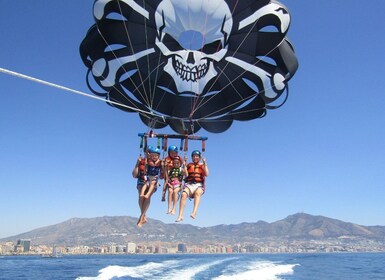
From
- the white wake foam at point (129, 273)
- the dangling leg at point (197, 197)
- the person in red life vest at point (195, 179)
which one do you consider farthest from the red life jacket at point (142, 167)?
the white wake foam at point (129, 273)

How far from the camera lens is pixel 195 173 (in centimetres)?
953

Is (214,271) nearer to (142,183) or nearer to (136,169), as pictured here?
(142,183)

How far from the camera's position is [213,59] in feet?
35.6

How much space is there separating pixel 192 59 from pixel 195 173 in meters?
3.20

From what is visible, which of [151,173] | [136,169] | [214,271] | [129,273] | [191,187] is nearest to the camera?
[136,169]

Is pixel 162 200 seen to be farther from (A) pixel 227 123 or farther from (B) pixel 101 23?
(B) pixel 101 23

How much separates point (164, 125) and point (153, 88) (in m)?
1.02

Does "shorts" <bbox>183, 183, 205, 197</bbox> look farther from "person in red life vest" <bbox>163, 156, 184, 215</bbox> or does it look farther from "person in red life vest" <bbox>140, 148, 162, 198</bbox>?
"person in red life vest" <bbox>140, 148, 162, 198</bbox>

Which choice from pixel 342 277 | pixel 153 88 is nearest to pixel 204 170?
pixel 153 88

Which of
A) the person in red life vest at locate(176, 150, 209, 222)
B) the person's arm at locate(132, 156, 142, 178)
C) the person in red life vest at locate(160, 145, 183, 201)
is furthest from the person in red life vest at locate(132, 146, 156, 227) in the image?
the person in red life vest at locate(176, 150, 209, 222)

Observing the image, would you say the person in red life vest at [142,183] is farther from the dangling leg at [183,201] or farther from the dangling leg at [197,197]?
the dangling leg at [197,197]

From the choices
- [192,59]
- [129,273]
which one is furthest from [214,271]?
[192,59]

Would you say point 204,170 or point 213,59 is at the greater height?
point 213,59

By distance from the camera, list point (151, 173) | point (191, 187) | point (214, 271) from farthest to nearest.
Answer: point (214, 271) < point (191, 187) < point (151, 173)
